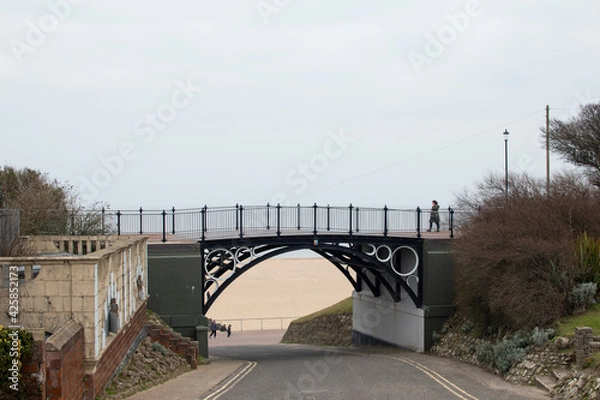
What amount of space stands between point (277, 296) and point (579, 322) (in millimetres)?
61032

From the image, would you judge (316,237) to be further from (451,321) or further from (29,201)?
(29,201)

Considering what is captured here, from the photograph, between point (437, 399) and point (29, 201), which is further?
point (29, 201)

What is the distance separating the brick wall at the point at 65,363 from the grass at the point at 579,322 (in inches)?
585

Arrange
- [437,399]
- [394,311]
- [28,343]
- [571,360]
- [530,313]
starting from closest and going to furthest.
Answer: [28,343], [437,399], [571,360], [530,313], [394,311]

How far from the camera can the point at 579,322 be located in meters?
25.0

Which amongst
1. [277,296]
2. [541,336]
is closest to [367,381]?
[541,336]

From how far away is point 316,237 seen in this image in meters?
34.0

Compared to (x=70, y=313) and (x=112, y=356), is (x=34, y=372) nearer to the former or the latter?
(x=70, y=313)

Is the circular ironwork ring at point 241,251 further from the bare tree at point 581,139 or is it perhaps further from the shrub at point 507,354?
the bare tree at point 581,139

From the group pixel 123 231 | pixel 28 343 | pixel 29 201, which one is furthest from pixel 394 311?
pixel 28 343

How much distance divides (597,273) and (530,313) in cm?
323

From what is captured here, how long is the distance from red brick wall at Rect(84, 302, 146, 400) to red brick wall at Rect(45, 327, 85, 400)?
435 millimetres

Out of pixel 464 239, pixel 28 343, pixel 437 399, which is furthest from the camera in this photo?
pixel 464 239

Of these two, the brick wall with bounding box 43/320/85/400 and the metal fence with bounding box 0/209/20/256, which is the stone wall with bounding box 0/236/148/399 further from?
the metal fence with bounding box 0/209/20/256
